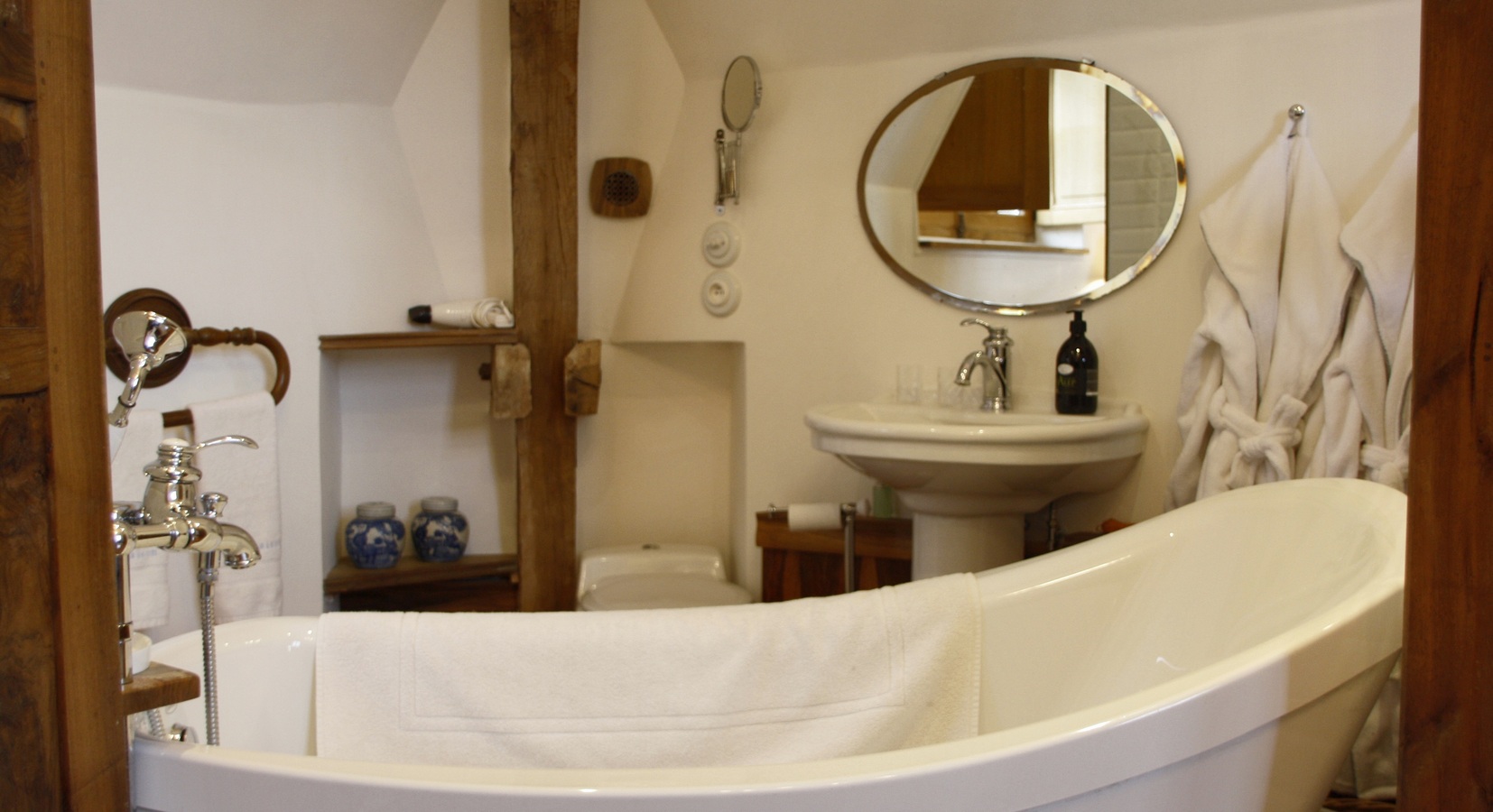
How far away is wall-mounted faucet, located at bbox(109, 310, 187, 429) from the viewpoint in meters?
1.05

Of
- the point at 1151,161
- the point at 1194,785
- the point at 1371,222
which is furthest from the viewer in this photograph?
the point at 1151,161

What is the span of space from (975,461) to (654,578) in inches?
49.8

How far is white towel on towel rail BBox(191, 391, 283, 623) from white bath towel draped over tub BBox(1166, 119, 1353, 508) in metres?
1.99

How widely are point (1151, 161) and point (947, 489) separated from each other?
0.86 metres

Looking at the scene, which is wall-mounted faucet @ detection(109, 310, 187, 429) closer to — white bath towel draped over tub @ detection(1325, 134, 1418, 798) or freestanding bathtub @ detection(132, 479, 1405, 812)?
freestanding bathtub @ detection(132, 479, 1405, 812)

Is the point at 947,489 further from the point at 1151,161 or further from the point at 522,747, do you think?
the point at 522,747

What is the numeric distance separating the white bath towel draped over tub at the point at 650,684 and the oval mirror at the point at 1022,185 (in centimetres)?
116

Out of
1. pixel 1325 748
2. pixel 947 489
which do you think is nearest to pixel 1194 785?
pixel 1325 748

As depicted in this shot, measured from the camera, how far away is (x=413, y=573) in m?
2.79

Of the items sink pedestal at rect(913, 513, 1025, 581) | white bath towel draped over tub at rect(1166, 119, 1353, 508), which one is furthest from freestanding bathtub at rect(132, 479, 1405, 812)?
sink pedestal at rect(913, 513, 1025, 581)

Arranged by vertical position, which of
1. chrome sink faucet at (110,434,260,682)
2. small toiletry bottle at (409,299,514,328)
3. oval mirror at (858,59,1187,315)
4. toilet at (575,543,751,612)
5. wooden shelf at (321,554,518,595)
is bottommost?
toilet at (575,543,751,612)

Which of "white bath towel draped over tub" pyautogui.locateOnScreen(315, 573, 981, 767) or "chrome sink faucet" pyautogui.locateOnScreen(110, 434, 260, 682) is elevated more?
"chrome sink faucet" pyautogui.locateOnScreen(110, 434, 260, 682)

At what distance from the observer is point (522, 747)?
1406 millimetres

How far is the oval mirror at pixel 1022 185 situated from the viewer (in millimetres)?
2332
